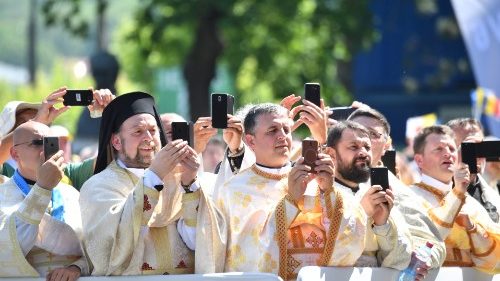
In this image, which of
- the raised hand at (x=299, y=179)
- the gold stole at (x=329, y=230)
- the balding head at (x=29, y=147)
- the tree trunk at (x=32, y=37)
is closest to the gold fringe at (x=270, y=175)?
the gold stole at (x=329, y=230)

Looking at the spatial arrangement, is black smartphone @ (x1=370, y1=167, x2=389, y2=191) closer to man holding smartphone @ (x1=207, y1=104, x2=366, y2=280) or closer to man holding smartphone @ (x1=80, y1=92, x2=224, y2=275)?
man holding smartphone @ (x1=207, y1=104, x2=366, y2=280)

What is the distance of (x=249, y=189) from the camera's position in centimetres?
891

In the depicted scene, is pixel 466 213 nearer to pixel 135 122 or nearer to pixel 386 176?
pixel 386 176

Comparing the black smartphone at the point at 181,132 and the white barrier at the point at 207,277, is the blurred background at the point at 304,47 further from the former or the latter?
the white barrier at the point at 207,277

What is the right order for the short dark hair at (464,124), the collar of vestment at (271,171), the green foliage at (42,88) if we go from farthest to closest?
1. the green foliage at (42,88)
2. the short dark hair at (464,124)
3. the collar of vestment at (271,171)

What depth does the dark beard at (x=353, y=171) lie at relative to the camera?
900 cm

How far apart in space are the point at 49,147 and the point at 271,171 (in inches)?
57.7

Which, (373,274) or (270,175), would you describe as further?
(270,175)

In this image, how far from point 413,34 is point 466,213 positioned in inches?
1016

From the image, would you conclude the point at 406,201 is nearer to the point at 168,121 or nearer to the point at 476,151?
the point at 476,151

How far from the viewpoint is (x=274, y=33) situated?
2741 cm

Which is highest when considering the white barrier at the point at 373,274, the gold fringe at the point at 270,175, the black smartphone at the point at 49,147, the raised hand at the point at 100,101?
the raised hand at the point at 100,101

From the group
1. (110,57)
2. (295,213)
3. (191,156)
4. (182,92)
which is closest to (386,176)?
(295,213)

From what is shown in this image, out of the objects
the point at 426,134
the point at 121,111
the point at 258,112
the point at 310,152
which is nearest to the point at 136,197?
the point at 121,111
